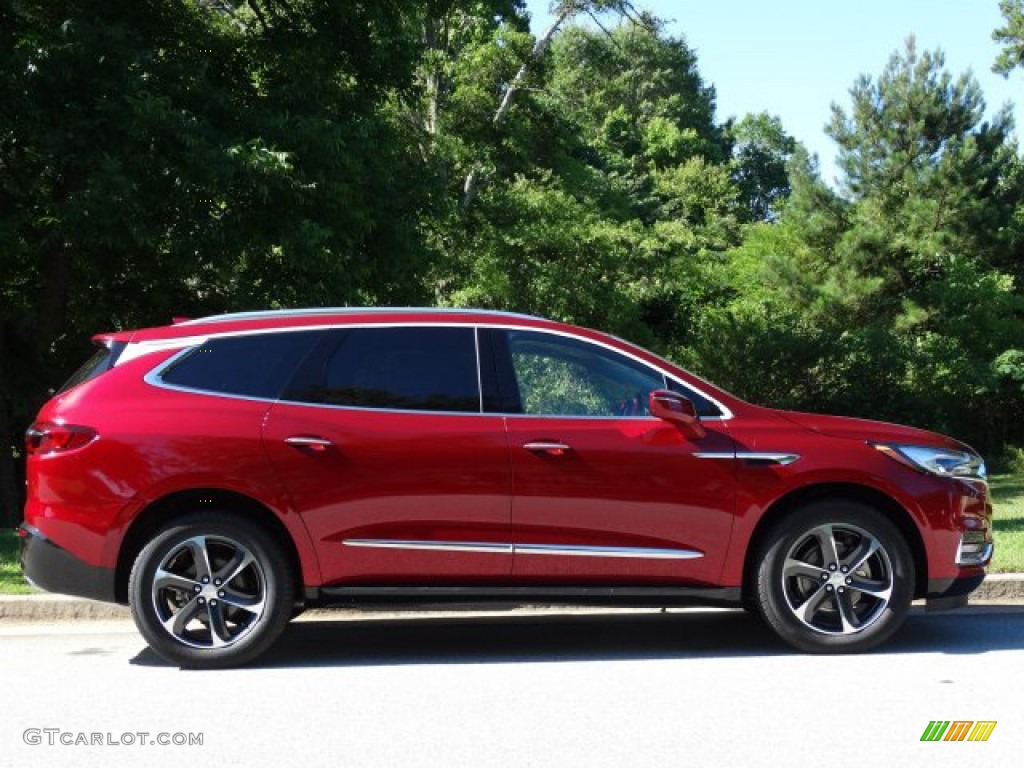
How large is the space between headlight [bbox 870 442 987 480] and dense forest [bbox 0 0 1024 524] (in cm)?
992

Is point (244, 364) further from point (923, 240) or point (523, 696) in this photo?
point (923, 240)

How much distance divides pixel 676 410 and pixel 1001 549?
4801mm

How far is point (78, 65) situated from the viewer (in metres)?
16.2

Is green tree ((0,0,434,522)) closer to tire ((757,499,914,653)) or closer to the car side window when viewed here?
the car side window

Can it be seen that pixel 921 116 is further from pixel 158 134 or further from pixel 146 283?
pixel 158 134

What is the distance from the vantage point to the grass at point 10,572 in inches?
358

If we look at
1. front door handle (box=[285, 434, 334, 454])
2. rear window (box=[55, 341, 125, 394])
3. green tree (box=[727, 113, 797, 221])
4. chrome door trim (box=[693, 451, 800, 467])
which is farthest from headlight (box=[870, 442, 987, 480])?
green tree (box=[727, 113, 797, 221])

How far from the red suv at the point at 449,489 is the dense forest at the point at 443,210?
8779 millimetres

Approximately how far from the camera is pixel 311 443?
7070 mm

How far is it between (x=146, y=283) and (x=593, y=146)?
1320 inches

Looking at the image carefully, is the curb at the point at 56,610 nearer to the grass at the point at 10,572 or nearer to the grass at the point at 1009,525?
the grass at the point at 10,572

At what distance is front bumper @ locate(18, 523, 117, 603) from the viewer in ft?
23.1

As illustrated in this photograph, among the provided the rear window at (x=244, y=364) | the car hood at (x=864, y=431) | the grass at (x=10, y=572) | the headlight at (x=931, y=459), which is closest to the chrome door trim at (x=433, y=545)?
the rear window at (x=244, y=364)

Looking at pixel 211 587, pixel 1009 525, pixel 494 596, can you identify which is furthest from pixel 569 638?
pixel 1009 525
